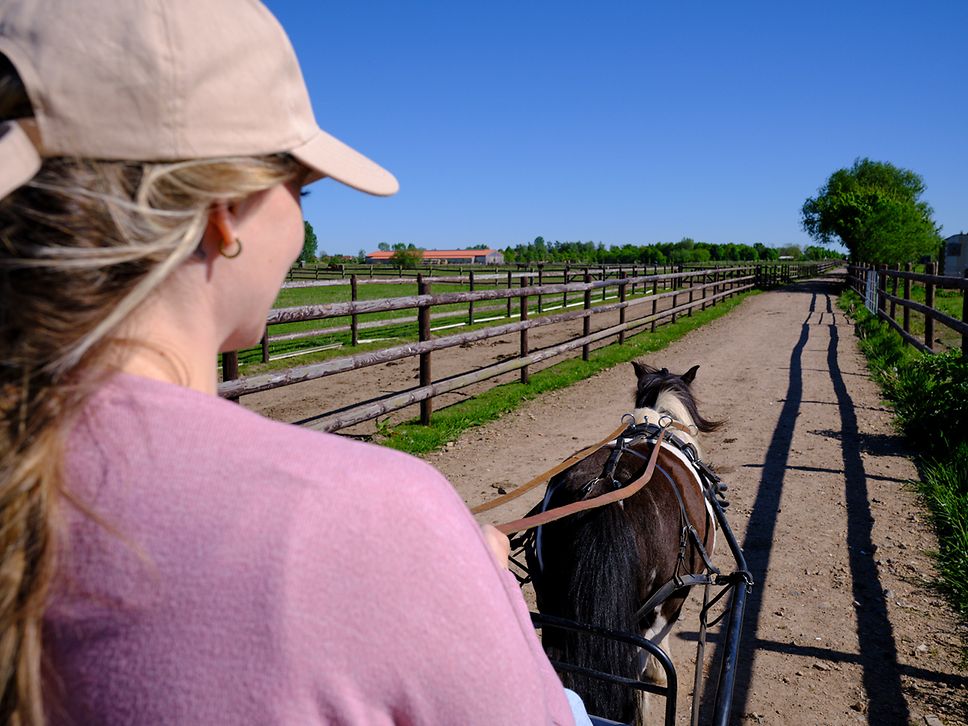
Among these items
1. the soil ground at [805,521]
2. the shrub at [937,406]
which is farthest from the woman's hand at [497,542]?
the shrub at [937,406]

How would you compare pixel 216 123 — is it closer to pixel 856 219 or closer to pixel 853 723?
pixel 853 723

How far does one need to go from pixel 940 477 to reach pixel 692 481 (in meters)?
3.73

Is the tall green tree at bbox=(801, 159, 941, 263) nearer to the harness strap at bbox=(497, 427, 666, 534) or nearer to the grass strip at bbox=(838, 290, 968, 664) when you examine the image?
the grass strip at bbox=(838, 290, 968, 664)

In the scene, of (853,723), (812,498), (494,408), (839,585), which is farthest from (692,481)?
(494,408)

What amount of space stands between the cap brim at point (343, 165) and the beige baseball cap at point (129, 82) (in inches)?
2.4

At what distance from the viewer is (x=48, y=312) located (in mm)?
603

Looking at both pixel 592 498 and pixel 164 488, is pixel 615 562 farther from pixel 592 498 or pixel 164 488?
pixel 164 488

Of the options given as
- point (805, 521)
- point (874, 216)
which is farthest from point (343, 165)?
point (874, 216)

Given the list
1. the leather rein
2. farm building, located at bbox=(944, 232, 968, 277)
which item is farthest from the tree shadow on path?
farm building, located at bbox=(944, 232, 968, 277)

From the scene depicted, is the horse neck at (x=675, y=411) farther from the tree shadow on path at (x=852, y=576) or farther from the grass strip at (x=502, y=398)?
Result: the grass strip at (x=502, y=398)

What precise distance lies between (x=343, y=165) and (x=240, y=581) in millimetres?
Result: 456

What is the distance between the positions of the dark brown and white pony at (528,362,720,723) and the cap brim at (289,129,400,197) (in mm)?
1884

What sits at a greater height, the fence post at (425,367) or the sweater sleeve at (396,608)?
the sweater sleeve at (396,608)

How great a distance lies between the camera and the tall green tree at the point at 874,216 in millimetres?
42000
